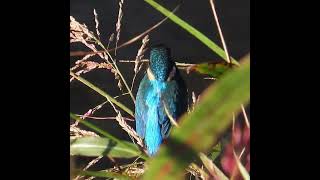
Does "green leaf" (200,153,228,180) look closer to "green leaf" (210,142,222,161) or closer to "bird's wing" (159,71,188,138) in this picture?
"green leaf" (210,142,222,161)

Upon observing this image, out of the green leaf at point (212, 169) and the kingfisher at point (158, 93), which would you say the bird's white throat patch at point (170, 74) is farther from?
the green leaf at point (212, 169)

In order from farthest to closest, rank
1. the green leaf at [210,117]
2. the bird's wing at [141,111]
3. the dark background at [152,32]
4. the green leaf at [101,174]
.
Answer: the dark background at [152,32]
the bird's wing at [141,111]
the green leaf at [101,174]
the green leaf at [210,117]

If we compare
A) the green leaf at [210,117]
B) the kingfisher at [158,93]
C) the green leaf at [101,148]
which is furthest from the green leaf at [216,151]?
the green leaf at [210,117]

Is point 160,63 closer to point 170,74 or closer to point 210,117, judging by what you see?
point 170,74

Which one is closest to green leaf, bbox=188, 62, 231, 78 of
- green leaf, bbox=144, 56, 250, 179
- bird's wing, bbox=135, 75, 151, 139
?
green leaf, bbox=144, 56, 250, 179

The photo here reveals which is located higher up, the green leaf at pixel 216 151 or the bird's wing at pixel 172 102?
the bird's wing at pixel 172 102

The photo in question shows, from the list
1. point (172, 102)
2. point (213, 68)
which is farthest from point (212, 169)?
point (172, 102)

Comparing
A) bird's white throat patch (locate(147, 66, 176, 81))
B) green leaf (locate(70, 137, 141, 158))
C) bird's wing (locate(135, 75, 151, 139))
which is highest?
bird's white throat patch (locate(147, 66, 176, 81))
